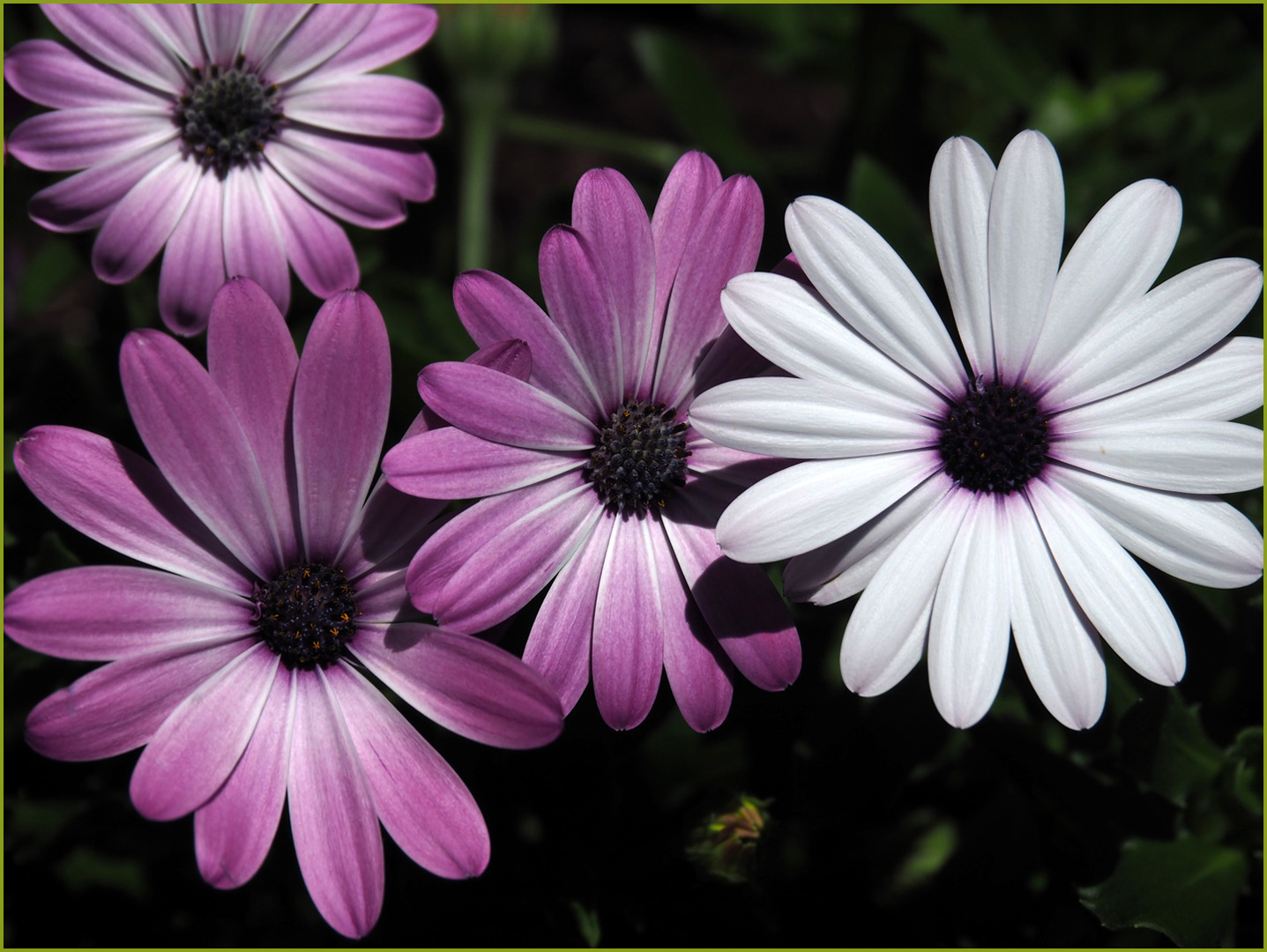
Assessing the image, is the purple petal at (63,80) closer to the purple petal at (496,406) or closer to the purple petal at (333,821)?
the purple petal at (496,406)

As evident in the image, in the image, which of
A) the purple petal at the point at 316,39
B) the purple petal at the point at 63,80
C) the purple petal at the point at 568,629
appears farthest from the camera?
the purple petal at the point at 316,39

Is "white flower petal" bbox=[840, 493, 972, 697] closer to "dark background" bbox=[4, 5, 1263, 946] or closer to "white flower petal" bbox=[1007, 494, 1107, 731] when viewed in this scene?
"white flower petal" bbox=[1007, 494, 1107, 731]

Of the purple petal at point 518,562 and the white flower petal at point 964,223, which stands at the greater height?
the white flower petal at point 964,223

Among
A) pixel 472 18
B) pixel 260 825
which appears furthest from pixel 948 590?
pixel 472 18

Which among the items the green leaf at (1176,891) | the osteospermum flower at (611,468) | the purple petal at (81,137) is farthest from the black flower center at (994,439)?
the purple petal at (81,137)

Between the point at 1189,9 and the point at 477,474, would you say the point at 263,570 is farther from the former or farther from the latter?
the point at 1189,9

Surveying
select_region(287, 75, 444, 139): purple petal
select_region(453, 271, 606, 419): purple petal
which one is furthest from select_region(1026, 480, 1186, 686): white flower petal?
select_region(287, 75, 444, 139): purple petal

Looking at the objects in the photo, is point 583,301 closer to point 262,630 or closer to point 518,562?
point 518,562
